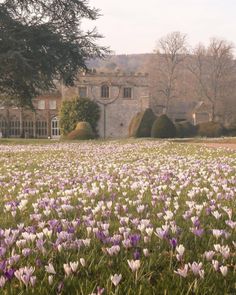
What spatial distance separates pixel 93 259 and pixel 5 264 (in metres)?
0.59

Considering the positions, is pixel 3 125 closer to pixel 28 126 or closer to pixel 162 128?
pixel 28 126

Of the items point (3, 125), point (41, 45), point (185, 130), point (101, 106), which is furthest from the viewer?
point (3, 125)

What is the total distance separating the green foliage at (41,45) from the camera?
1892 cm

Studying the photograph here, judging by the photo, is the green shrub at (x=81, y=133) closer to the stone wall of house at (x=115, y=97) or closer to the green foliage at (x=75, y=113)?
the green foliage at (x=75, y=113)

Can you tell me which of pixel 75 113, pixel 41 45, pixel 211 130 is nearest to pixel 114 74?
pixel 75 113

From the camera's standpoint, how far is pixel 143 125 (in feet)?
155

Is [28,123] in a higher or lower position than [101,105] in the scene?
lower

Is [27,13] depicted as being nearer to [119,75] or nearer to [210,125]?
[210,125]

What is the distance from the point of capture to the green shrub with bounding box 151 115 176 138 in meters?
44.4

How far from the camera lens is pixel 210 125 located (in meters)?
50.1

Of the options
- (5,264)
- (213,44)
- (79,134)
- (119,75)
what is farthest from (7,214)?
(213,44)

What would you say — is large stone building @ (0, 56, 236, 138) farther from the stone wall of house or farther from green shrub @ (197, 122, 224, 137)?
green shrub @ (197, 122, 224, 137)

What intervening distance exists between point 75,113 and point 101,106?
5.55 metres

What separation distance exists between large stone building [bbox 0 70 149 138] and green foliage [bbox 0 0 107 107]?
35.5 m
